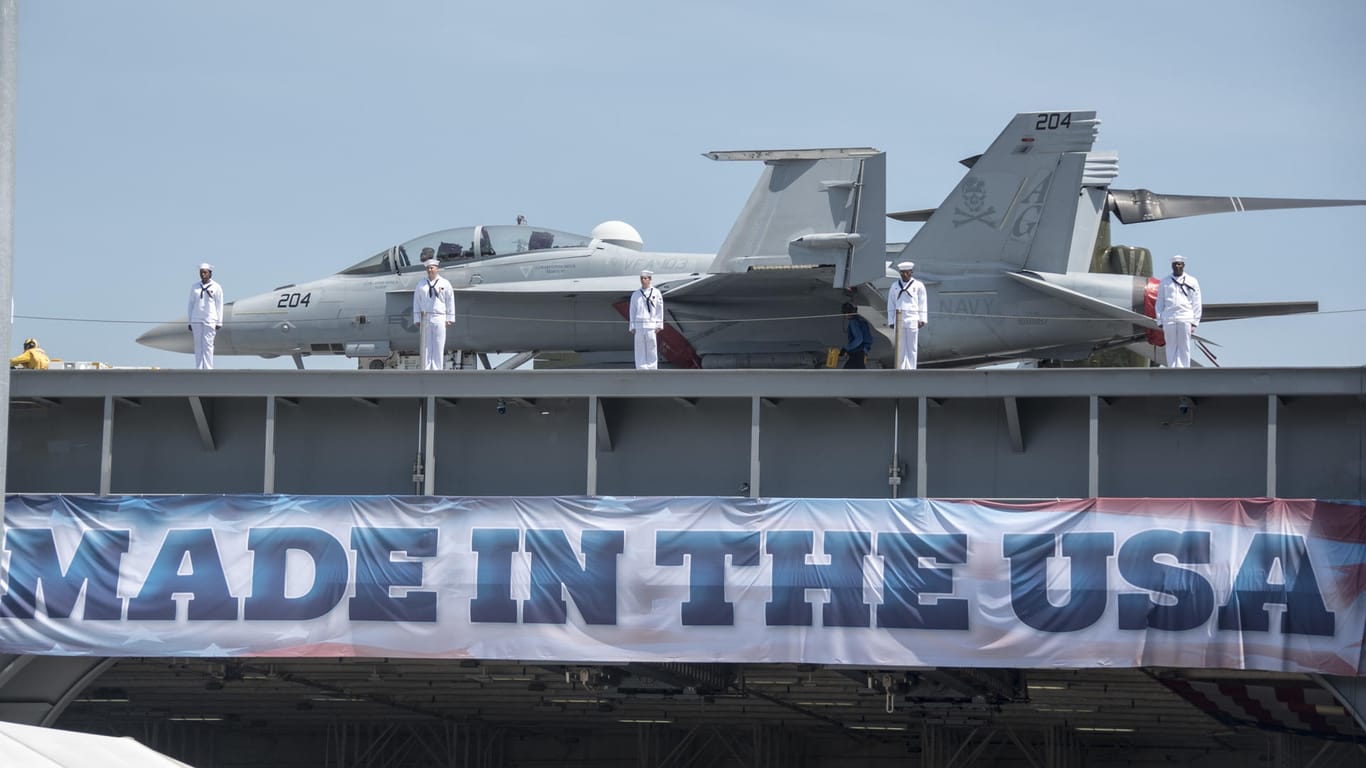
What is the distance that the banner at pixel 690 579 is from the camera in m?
19.0

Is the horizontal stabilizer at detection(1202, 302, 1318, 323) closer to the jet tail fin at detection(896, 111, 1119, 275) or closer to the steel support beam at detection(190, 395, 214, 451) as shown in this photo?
the jet tail fin at detection(896, 111, 1119, 275)

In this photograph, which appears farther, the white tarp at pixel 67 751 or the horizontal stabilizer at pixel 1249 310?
the horizontal stabilizer at pixel 1249 310

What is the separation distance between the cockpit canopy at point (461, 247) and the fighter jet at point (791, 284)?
0.09 ft

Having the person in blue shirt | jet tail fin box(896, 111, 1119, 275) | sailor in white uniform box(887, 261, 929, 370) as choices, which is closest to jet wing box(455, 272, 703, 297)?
the person in blue shirt

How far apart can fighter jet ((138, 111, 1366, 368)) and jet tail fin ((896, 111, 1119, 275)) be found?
0.03 m

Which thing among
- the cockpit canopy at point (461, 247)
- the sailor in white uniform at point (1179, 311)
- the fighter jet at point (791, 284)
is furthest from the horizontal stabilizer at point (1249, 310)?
the cockpit canopy at point (461, 247)

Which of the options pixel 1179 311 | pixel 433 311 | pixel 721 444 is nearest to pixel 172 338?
pixel 433 311

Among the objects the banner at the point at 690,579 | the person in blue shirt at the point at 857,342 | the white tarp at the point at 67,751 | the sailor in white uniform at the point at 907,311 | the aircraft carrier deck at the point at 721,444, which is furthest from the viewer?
the person in blue shirt at the point at 857,342

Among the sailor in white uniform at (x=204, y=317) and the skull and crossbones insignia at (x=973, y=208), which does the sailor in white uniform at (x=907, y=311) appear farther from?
the sailor in white uniform at (x=204, y=317)

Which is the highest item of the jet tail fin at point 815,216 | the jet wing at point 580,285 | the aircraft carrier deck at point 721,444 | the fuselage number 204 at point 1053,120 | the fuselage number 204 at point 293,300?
the fuselage number 204 at point 1053,120

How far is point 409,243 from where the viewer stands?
30969 millimetres

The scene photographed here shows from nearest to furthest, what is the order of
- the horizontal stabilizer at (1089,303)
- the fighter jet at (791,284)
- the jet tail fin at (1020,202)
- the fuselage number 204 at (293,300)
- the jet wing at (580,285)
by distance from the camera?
the horizontal stabilizer at (1089,303) < the fighter jet at (791,284) < the jet wing at (580,285) < the jet tail fin at (1020,202) < the fuselage number 204 at (293,300)

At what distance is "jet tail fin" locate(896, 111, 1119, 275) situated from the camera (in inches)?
1164

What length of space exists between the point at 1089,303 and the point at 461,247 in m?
11.6
